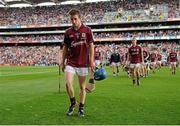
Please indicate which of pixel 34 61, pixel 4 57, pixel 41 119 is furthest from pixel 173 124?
pixel 4 57

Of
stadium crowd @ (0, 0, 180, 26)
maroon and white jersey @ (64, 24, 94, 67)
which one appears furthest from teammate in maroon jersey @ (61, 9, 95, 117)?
stadium crowd @ (0, 0, 180, 26)

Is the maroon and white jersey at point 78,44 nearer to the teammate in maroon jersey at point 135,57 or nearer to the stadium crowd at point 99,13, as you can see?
the teammate in maroon jersey at point 135,57

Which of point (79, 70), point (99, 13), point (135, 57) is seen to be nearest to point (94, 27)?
point (99, 13)

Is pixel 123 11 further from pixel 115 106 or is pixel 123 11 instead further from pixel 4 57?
pixel 115 106

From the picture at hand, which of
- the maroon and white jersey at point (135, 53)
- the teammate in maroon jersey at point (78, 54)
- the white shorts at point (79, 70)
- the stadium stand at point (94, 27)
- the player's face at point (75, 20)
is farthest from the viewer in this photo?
the stadium stand at point (94, 27)

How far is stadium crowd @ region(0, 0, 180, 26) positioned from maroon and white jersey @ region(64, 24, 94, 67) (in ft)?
232

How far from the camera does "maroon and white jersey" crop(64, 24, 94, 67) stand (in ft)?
31.8

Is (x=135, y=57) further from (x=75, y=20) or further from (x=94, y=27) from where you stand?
(x=94, y=27)

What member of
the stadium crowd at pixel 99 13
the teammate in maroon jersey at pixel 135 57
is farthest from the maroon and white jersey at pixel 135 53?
the stadium crowd at pixel 99 13

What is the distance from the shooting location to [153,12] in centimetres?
8056

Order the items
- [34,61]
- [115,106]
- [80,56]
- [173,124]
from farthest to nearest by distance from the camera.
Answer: [34,61], [115,106], [80,56], [173,124]

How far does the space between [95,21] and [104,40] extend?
4.41m

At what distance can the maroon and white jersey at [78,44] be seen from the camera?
381 inches

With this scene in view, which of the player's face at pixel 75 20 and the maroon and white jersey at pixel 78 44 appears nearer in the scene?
the player's face at pixel 75 20
